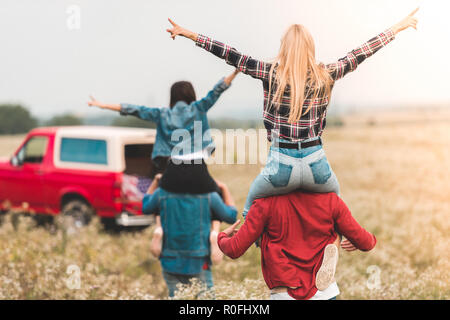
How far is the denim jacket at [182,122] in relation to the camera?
403 cm

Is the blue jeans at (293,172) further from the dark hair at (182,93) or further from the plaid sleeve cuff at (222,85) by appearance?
the dark hair at (182,93)

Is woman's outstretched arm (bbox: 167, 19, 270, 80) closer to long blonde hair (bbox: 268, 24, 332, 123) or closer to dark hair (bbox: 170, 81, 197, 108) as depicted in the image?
long blonde hair (bbox: 268, 24, 332, 123)

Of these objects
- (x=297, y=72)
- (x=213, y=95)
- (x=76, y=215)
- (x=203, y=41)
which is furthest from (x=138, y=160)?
(x=297, y=72)

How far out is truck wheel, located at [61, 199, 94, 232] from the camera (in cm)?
904

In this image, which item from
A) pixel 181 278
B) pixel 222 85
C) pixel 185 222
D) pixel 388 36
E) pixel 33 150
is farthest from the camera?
pixel 33 150

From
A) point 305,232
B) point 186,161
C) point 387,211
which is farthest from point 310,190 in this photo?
point 387,211

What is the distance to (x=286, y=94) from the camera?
2.69 meters

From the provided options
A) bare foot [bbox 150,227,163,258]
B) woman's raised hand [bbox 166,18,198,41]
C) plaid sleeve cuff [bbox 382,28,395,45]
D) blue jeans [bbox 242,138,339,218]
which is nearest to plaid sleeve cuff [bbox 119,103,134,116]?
bare foot [bbox 150,227,163,258]

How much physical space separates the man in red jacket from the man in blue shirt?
1284 millimetres

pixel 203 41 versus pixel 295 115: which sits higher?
pixel 203 41

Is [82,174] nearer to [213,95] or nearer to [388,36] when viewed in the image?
[213,95]

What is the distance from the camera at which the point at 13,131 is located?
1931cm

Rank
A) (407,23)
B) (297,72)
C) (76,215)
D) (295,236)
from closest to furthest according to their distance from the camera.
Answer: (297,72), (295,236), (407,23), (76,215)

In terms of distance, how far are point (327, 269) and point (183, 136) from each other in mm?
1728
